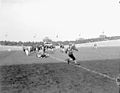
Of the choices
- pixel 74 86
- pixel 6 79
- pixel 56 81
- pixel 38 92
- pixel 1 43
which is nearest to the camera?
pixel 38 92

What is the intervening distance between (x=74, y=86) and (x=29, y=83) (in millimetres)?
3470

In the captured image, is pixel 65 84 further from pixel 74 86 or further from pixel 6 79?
pixel 6 79

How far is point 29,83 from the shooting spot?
62.1 feet

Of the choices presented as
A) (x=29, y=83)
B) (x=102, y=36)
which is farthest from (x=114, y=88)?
(x=102, y=36)

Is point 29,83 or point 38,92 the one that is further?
point 29,83

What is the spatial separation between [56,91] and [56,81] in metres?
3.78

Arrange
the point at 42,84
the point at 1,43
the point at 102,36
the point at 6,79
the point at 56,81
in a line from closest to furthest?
the point at 42,84 → the point at 56,81 → the point at 6,79 → the point at 1,43 → the point at 102,36

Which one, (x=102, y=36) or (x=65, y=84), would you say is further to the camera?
(x=102, y=36)

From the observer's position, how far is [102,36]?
137000 millimetres

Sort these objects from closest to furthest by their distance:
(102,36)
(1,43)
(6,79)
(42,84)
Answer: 1. (42,84)
2. (6,79)
3. (1,43)
4. (102,36)

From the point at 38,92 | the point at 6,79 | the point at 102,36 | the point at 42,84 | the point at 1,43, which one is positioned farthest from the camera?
the point at 102,36

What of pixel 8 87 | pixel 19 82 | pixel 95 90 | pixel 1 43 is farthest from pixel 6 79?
→ pixel 1 43

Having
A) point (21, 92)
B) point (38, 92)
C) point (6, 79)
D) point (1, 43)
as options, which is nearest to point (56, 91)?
point (38, 92)

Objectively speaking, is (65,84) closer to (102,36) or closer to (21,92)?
(21,92)
